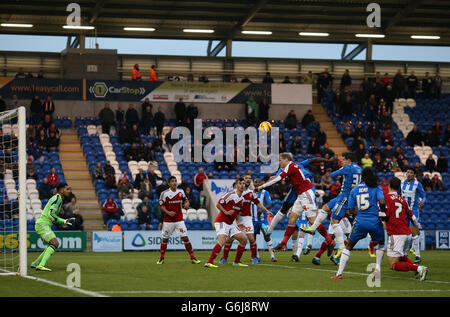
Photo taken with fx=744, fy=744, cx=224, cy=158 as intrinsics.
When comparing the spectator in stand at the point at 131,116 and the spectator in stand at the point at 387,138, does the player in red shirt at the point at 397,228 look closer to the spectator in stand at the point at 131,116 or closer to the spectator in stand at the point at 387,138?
the spectator in stand at the point at 131,116

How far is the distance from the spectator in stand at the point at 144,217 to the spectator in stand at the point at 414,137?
628 inches

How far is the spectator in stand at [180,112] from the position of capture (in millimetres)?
37781

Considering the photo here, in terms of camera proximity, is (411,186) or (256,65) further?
(256,65)

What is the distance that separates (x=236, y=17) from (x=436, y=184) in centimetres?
1391

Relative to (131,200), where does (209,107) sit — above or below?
above

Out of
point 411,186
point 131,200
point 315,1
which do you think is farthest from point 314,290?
point 315,1

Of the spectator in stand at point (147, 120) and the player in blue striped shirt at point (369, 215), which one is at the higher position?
the spectator in stand at point (147, 120)

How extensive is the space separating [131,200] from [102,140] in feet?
18.2

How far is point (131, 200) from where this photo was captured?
32125 mm

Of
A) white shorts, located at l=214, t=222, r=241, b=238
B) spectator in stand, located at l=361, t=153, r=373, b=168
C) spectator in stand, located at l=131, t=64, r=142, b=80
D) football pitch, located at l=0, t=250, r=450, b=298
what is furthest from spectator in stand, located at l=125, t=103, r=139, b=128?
white shorts, located at l=214, t=222, r=241, b=238

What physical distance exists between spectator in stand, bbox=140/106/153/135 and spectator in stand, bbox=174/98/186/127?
1.35m

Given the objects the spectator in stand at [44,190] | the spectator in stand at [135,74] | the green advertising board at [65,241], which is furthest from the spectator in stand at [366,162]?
the spectator in stand at [44,190]

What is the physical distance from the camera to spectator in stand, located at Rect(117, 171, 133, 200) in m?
32.2
